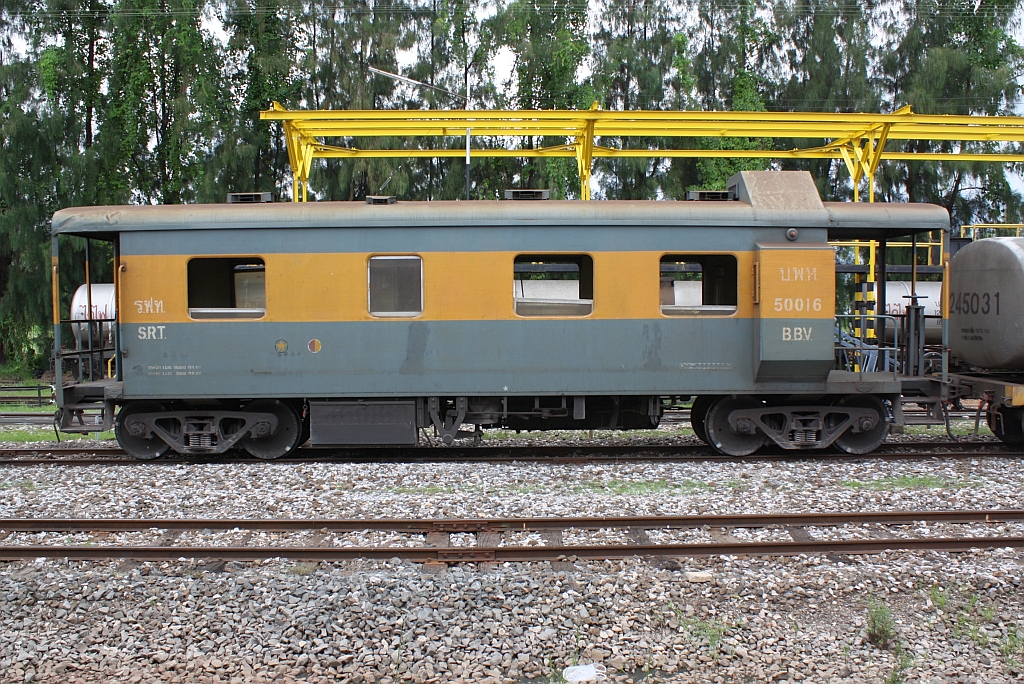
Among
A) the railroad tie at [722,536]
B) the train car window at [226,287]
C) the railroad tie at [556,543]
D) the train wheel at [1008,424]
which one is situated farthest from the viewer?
the train wheel at [1008,424]

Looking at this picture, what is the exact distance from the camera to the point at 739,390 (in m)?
9.14

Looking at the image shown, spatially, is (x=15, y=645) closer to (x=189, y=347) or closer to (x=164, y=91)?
(x=189, y=347)

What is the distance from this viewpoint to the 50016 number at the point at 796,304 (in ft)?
29.4

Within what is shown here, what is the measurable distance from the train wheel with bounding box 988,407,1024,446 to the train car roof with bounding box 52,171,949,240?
2.82m

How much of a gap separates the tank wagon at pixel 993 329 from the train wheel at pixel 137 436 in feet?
33.6

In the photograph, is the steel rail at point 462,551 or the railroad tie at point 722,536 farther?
the railroad tie at point 722,536

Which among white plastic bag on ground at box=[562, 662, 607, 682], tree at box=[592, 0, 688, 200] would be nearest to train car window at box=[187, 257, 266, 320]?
white plastic bag on ground at box=[562, 662, 607, 682]

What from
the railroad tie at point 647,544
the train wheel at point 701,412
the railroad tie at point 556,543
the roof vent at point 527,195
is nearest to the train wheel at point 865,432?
the train wheel at point 701,412

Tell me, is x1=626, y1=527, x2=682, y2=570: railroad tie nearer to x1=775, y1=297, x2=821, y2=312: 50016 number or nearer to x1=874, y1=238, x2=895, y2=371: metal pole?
x1=775, y1=297, x2=821, y2=312: 50016 number

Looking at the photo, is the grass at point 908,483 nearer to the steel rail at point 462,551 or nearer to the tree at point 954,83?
the steel rail at point 462,551

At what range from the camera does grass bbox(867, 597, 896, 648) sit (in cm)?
443

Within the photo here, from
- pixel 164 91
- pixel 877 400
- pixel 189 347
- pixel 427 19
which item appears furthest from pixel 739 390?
pixel 164 91

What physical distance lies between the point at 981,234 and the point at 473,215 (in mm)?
19273

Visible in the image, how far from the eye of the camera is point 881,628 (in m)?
4.44
